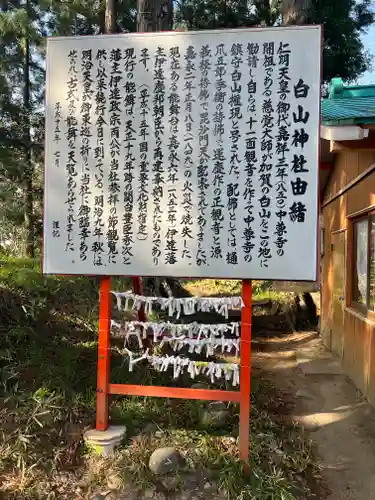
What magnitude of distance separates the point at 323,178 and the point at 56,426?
24.0 feet

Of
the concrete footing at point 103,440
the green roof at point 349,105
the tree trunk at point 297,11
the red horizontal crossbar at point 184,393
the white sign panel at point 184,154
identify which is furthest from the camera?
the tree trunk at point 297,11

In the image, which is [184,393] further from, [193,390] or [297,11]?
[297,11]

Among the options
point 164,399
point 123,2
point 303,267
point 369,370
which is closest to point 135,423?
point 164,399

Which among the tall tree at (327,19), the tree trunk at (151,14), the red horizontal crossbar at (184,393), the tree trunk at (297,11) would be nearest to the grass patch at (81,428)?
the red horizontal crossbar at (184,393)

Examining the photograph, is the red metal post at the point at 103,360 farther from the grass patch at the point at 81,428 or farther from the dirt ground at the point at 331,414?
the dirt ground at the point at 331,414

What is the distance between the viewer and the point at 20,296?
18.6 feet

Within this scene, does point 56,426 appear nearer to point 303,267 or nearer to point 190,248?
point 190,248

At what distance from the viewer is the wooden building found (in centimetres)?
476

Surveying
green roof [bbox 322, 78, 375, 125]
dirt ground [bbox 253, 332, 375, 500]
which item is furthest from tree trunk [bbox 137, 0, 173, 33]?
dirt ground [bbox 253, 332, 375, 500]

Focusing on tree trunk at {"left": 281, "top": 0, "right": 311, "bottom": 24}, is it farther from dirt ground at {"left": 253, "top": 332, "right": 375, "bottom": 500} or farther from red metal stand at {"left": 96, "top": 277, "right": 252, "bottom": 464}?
red metal stand at {"left": 96, "top": 277, "right": 252, "bottom": 464}

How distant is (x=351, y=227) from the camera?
23.0 feet

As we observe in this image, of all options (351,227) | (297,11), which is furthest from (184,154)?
(297,11)

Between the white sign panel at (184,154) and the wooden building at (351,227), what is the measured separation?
1.14 metres

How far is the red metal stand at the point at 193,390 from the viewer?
3748 millimetres
